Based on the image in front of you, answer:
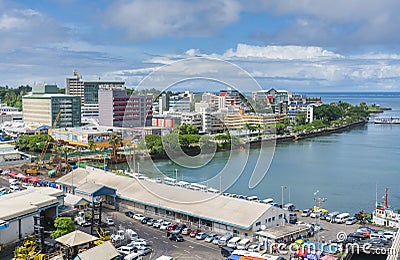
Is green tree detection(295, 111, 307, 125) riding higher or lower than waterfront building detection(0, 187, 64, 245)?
higher

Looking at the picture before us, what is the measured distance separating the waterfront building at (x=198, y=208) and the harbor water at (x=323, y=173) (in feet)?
2.12

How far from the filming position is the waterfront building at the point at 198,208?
16.0 feet

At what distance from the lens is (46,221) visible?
521cm

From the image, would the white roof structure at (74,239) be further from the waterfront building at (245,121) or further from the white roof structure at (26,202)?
the waterfront building at (245,121)

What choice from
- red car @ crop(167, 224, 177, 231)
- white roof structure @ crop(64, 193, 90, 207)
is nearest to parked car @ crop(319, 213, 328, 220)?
red car @ crop(167, 224, 177, 231)

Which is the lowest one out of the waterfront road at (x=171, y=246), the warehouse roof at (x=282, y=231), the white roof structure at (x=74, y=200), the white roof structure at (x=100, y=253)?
the waterfront road at (x=171, y=246)

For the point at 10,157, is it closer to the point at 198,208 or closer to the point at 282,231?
the point at 198,208

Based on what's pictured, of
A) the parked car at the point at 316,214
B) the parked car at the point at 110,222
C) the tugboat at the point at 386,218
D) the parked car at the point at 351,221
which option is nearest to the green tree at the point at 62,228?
the parked car at the point at 110,222

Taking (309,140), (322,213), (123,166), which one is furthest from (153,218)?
(309,140)

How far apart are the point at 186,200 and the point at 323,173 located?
5524 millimetres

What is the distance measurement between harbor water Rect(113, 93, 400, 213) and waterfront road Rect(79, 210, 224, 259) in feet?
3.38

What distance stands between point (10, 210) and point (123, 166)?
611 cm

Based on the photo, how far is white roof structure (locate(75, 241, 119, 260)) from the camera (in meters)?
3.79

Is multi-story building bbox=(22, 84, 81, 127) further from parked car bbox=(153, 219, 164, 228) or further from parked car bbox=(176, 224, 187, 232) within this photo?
parked car bbox=(176, 224, 187, 232)
